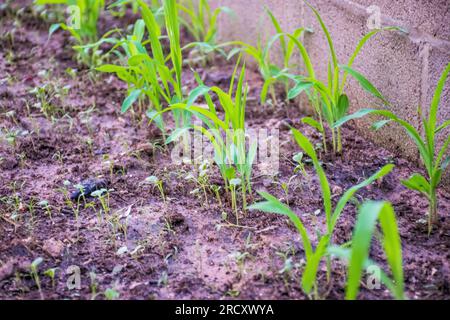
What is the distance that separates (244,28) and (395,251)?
2.23 meters

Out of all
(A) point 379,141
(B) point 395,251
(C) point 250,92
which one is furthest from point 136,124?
(B) point 395,251

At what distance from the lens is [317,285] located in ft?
6.11

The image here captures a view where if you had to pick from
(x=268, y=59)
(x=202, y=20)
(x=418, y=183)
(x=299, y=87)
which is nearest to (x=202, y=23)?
(x=202, y=20)

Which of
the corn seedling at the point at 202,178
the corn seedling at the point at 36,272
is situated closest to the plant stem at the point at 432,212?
the corn seedling at the point at 202,178

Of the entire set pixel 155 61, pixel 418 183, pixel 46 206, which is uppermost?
pixel 155 61

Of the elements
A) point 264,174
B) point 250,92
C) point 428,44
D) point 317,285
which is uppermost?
point 428,44

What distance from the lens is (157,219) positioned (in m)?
2.26

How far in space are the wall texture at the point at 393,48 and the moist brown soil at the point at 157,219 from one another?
0.19 metres

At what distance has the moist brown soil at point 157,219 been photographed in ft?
6.33

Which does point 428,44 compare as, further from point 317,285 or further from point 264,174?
point 317,285

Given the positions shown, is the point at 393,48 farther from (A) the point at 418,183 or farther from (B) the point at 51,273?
(B) the point at 51,273

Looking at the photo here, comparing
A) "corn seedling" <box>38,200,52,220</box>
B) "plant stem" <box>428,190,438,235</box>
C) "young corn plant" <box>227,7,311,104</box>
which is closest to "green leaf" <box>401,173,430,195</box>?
"plant stem" <box>428,190,438,235</box>

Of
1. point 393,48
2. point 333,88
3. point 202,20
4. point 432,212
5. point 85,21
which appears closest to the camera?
point 432,212

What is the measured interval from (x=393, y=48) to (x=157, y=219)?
1.07m
